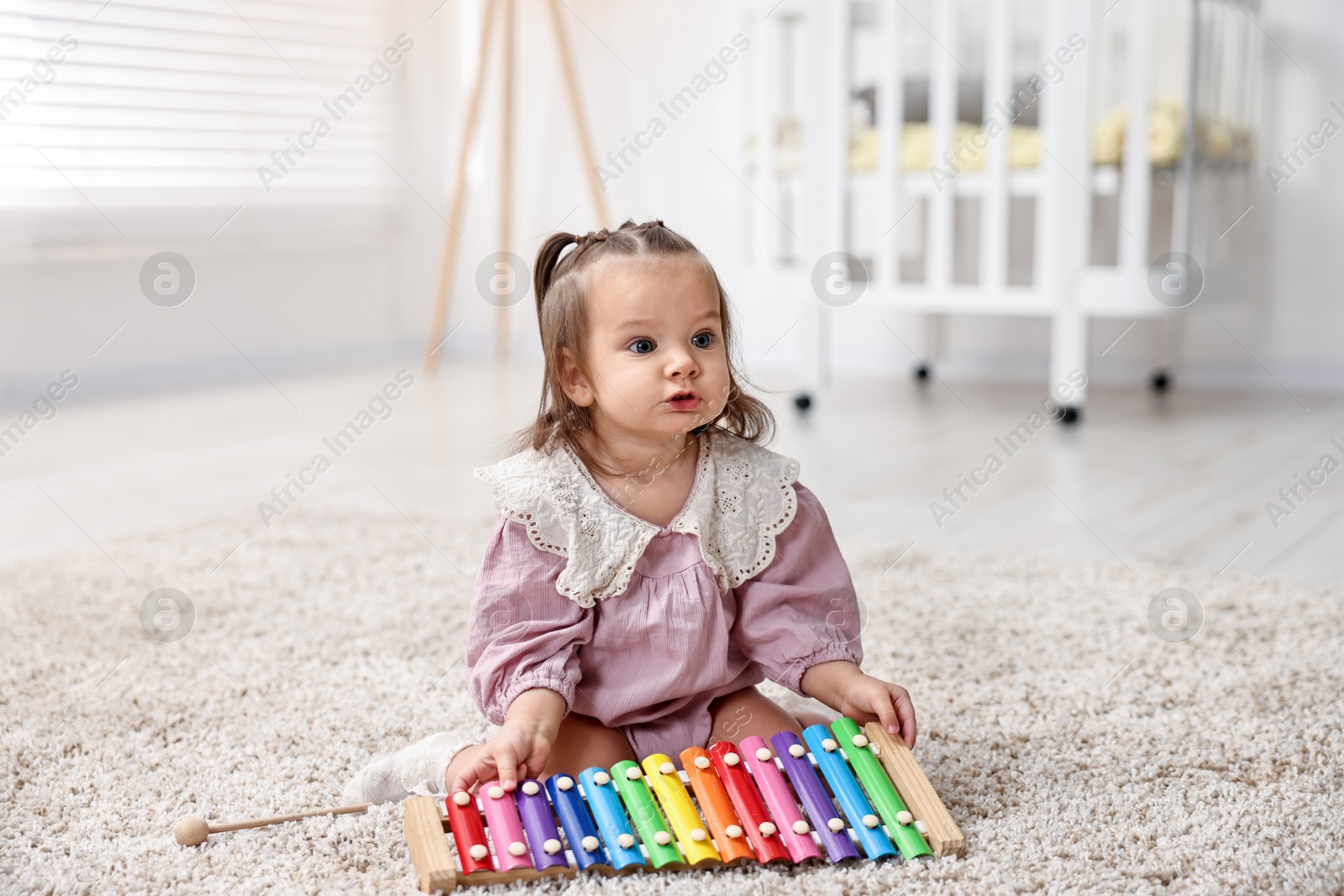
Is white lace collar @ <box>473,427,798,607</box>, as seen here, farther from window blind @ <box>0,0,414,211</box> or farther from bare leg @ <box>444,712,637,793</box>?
window blind @ <box>0,0,414,211</box>

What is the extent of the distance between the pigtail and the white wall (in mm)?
1872

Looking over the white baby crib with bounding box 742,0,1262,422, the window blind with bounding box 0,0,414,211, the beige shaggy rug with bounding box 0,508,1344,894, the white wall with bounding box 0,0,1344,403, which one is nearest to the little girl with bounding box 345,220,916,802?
the beige shaggy rug with bounding box 0,508,1344,894

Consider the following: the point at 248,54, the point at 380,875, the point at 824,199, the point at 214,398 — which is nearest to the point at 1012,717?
the point at 380,875

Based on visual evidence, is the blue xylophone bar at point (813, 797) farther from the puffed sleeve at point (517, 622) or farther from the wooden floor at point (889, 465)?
the wooden floor at point (889, 465)

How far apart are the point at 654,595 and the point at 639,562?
0.08ft

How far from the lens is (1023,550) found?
1568 millimetres

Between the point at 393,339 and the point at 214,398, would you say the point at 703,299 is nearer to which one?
the point at 214,398

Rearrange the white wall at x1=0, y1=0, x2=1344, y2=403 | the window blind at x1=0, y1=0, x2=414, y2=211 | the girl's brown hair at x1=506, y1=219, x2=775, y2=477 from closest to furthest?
the girl's brown hair at x1=506, y1=219, x2=775, y2=477 < the white wall at x1=0, y1=0, x2=1344, y2=403 < the window blind at x1=0, y1=0, x2=414, y2=211

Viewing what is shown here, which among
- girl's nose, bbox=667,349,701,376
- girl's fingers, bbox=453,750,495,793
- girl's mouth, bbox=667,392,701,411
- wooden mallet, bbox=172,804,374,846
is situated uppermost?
girl's nose, bbox=667,349,701,376

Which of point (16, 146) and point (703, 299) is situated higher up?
point (16, 146)

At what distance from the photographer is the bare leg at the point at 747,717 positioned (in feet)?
2.93

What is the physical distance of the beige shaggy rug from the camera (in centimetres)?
76

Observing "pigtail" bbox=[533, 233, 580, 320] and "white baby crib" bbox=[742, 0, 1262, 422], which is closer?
"pigtail" bbox=[533, 233, 580, 320]

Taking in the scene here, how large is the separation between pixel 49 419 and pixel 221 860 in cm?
220
